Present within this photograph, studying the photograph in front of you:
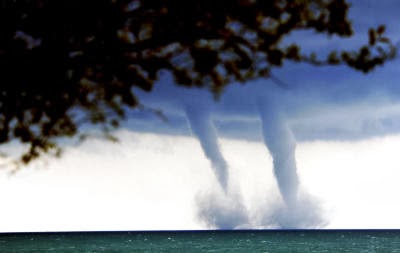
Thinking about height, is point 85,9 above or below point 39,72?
above

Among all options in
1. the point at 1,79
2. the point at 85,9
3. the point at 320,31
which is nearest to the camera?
the point at 85,9

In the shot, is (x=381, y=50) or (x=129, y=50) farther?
(x=381, y=50)

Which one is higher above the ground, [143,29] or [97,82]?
[143,29]

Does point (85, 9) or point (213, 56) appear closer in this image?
point (85, 9)

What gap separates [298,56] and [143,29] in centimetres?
226

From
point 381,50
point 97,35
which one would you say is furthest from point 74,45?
point 381,50

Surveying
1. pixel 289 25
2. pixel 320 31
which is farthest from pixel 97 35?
pixel 320 31

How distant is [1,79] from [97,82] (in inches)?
51.9

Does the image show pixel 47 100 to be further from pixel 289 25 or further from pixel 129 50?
pixel 289 25

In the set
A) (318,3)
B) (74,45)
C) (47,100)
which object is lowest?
(47,100)

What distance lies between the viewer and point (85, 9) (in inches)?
276

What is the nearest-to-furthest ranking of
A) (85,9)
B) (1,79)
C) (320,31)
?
(85,9)
(1,79)
(320,31)

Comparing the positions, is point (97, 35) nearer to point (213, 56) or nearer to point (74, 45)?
point (74, 45)

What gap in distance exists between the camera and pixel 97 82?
8.12 m
